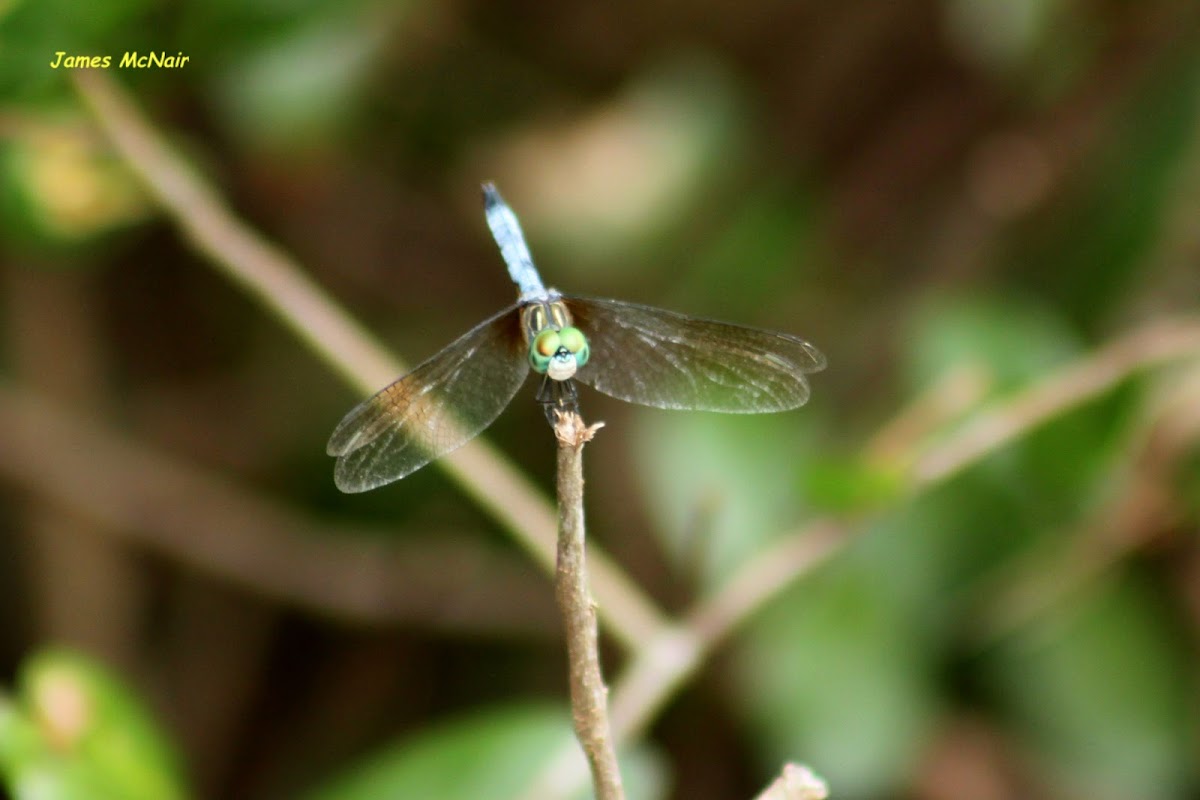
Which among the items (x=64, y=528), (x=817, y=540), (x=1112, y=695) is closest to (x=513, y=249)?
(x=817, y=540)

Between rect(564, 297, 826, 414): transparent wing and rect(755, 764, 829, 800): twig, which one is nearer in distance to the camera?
rect(755, 764, 829, 800): twig

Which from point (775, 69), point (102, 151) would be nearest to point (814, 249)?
point (775, 69)

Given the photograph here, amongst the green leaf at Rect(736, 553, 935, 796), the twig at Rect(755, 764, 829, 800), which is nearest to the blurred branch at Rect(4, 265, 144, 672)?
the green leaf at Rect(736, 553, 935, 796)

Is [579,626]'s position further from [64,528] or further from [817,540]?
[64,528]

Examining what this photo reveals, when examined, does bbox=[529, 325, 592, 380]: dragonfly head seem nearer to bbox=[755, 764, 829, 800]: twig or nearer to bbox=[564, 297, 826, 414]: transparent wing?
bbox=[564, 297, 826, 414]: transparent wing

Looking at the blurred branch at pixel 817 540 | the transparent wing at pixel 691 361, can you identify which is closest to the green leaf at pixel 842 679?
the blurred branch at pixel 817 540

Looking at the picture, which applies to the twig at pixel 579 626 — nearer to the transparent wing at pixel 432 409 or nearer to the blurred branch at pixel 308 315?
the transparent wing at pixel 432 409

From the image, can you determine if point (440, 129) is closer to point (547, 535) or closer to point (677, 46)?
point (677, 46)
